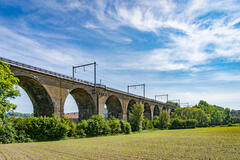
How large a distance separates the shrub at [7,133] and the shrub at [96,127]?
36.7 feet

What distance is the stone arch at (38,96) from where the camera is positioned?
2812 centimetres

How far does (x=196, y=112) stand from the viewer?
255ft

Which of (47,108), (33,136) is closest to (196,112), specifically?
(47,108)

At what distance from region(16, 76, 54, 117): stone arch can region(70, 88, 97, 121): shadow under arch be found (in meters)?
8.97

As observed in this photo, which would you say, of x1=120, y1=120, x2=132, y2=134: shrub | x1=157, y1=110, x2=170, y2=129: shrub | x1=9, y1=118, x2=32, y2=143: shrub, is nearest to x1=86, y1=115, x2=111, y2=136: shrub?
x1=120, y1=120, x2=132, y2=134: shrub

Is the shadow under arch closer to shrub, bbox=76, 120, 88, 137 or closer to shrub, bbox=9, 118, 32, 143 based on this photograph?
shrub, bbox=76, 120, 88, 137

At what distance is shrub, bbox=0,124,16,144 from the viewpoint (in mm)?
19453

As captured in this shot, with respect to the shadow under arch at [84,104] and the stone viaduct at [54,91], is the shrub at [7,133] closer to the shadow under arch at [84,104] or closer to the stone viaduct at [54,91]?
the stone viaduct at [54,91]

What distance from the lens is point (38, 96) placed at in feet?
98.0

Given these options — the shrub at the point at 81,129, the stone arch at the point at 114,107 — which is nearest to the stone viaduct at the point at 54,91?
the shrub at the point at 81,129

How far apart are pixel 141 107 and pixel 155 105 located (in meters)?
33.2

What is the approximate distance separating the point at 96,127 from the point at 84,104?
11.6m

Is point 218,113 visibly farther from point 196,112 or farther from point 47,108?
point 47,108

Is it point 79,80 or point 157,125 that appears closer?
point 79,80
